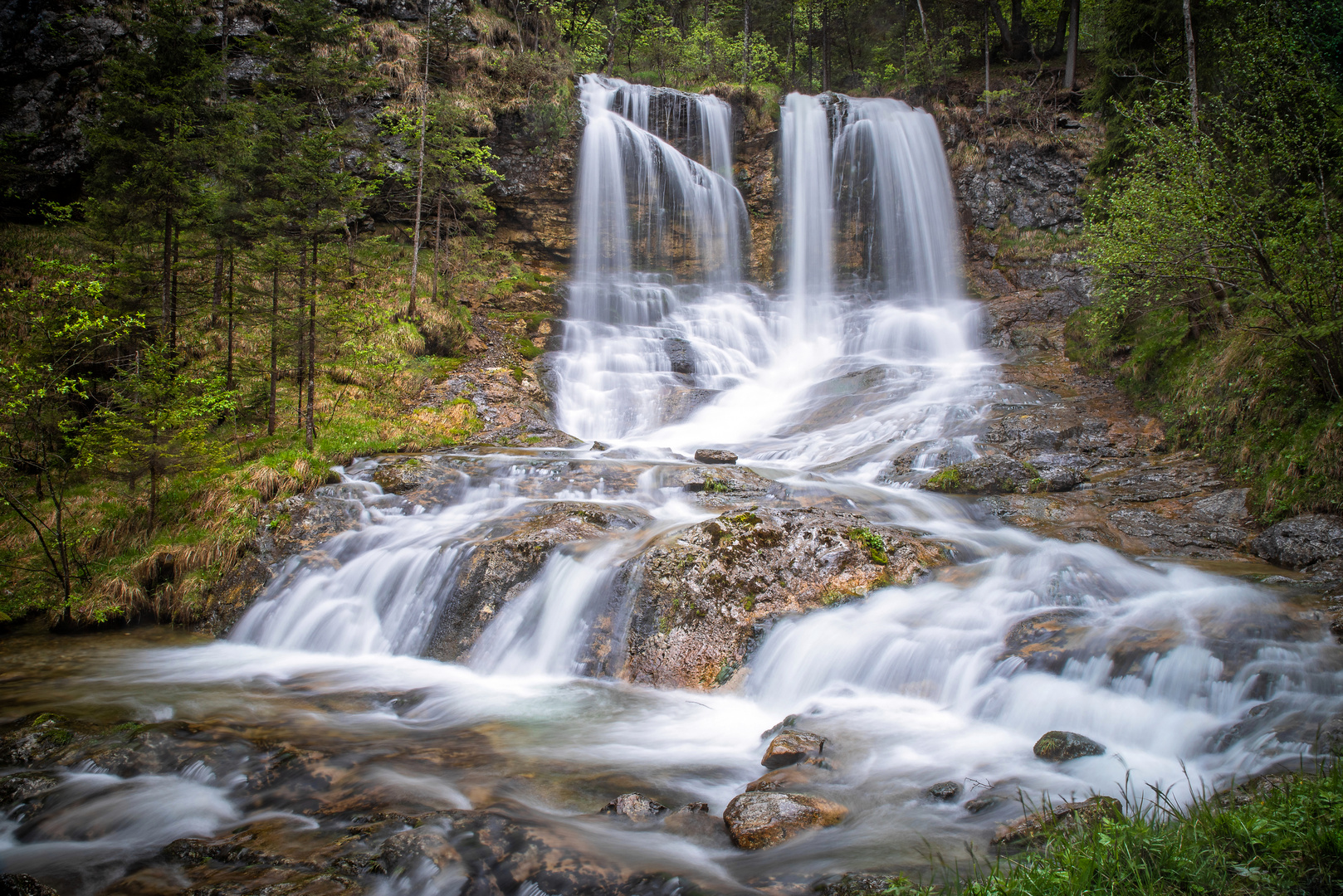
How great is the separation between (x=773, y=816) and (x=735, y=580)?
3.39 m

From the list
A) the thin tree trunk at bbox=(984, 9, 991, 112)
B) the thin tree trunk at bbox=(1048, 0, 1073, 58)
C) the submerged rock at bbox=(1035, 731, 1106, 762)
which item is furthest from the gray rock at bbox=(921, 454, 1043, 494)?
the thin tree trunk at bbox=(1048, 0, 1073, 58)

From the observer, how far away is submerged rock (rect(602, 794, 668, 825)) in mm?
4676

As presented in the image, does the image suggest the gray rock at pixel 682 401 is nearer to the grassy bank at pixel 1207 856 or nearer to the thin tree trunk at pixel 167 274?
the thin tree trunk at pixel 167 274

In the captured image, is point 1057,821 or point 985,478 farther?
point 985,478

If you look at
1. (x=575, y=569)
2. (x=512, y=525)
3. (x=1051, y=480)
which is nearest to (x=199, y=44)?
(x=512, y=525)

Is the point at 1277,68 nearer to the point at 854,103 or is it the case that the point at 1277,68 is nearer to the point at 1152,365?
the point at 1152,365

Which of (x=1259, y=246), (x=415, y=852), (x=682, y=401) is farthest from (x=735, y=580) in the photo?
(x=682, y=401)

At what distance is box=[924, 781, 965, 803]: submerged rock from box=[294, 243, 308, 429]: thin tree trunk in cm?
1254

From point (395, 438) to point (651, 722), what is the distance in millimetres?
9919

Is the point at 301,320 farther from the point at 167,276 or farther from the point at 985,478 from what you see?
the point at 985,478

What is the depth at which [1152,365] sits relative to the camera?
1329cm

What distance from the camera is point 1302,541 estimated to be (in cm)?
786

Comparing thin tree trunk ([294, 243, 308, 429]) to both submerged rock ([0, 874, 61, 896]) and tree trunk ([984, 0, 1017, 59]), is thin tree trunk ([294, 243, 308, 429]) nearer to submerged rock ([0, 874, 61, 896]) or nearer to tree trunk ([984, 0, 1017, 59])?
submerged rock ([0, 874, 61, 896])

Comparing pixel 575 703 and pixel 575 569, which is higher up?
pixel 575 569
